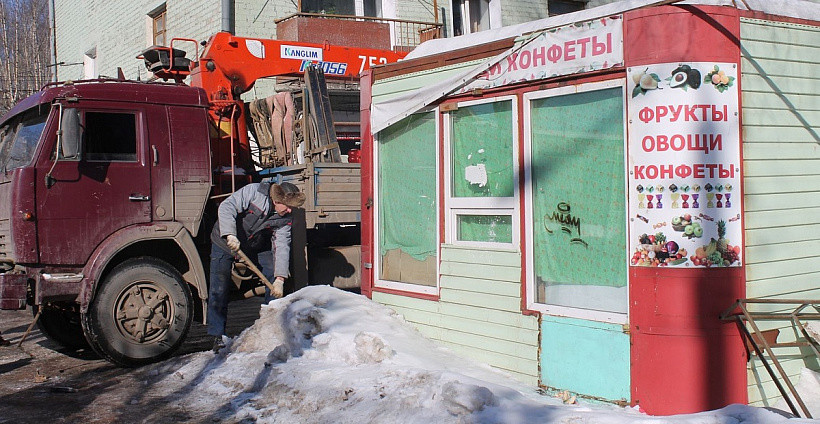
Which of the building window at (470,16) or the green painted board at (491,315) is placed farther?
the building window at (470,16)

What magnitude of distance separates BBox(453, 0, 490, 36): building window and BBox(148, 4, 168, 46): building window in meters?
6.19

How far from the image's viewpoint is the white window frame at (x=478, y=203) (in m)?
6.57

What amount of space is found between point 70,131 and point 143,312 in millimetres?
1891

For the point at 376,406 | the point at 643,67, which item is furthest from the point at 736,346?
the point at 376,406

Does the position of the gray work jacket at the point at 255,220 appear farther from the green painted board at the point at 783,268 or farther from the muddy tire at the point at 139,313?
the green painted board at the point at 783,268

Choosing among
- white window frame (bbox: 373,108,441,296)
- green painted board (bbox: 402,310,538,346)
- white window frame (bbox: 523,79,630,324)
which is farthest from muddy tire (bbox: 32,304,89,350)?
white window frame (bbox: 523,79,630,324)

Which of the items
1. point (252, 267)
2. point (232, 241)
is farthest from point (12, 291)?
point (252, 267)

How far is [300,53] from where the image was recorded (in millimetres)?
10922

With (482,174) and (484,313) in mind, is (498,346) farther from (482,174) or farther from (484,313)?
(482,174)

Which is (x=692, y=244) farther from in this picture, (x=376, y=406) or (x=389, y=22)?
(x=389, y=22)

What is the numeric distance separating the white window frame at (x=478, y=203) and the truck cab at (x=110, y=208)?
284 centimetres

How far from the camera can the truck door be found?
776 centimetres

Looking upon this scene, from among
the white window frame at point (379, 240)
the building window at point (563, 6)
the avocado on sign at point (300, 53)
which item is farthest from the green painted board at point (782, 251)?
the building window at point (563, 6)

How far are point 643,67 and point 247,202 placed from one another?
4214 mm
